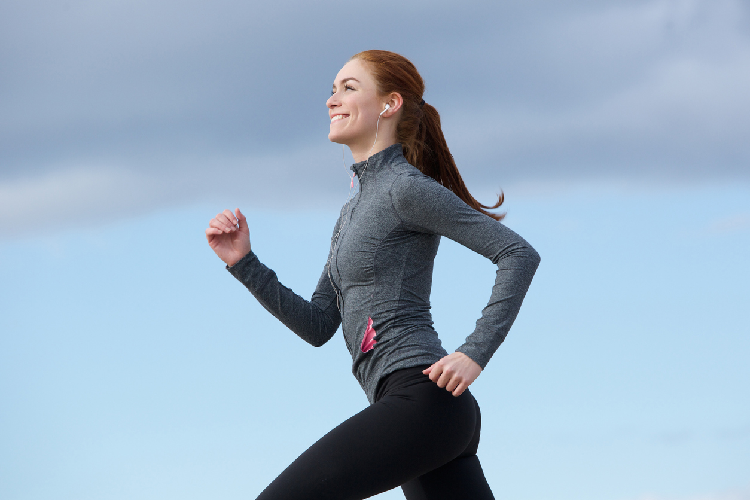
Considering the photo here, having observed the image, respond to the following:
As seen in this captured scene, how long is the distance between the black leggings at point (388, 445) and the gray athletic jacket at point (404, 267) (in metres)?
0.13

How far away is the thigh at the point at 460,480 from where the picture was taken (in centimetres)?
289

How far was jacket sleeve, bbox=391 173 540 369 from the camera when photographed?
2.73 m

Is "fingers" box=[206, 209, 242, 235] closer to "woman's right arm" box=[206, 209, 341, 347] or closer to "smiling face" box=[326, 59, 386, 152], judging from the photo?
"woman's right arm" box=[206, 209, 341, 347]

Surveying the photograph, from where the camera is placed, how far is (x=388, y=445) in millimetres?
2633

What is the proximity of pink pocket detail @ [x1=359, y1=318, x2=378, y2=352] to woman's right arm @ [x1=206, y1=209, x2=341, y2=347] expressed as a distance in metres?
0.51

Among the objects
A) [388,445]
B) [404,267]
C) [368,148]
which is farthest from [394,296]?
[368,148]

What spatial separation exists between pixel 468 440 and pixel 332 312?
90cm

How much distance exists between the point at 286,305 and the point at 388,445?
2.91ft

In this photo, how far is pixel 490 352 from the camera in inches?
107

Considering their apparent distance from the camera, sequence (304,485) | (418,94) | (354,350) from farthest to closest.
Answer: (418,94) < (354,350) < (304,485)

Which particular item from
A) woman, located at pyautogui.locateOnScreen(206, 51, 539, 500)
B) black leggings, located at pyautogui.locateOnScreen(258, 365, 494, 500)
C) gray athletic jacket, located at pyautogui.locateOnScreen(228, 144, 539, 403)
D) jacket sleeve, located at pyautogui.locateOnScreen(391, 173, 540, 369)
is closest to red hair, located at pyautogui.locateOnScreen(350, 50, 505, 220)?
woman, located at pyautogui.locateOnScreen(206, 51, 539, 500)

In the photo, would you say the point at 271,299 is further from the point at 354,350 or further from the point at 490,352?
the point at 490,352

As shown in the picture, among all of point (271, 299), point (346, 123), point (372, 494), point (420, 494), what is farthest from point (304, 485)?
point (346, 123)

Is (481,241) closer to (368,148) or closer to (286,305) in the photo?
(368,148)
